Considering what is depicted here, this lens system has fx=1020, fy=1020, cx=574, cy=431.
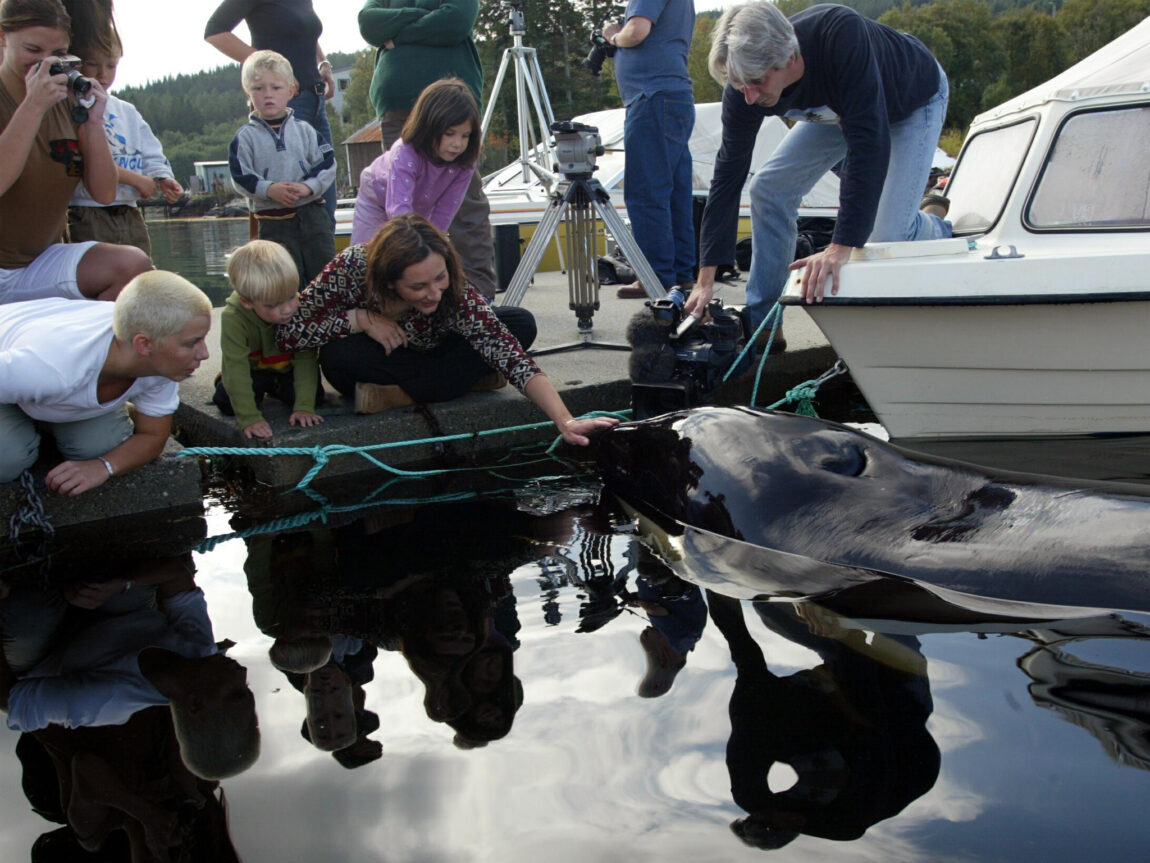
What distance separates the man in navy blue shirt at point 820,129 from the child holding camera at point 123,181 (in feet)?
8.68

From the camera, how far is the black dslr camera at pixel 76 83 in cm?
357

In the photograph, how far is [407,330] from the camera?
4.61 metres

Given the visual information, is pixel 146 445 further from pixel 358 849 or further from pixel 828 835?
pixel 828 835

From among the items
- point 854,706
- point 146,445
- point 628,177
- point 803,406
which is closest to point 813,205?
point 628,177

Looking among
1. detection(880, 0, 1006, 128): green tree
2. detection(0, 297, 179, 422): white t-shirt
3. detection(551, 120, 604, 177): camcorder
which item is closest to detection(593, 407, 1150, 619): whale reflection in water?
detection(0, 297, 179, 422): white t-shirt

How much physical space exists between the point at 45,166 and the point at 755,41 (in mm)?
Result: 2805

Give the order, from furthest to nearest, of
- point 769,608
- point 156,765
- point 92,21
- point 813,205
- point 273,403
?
point 813,205, point 273,403, point 92,21, point 769,608, point 156,765

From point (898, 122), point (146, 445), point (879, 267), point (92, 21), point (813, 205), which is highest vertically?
point (92, 21)

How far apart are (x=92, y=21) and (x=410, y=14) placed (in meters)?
1.87

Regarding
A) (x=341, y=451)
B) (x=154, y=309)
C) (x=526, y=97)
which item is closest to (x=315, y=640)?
(x=154, y=309)

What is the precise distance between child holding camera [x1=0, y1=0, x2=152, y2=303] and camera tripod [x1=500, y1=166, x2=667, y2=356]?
230 centimetres

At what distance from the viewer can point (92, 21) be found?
426cm

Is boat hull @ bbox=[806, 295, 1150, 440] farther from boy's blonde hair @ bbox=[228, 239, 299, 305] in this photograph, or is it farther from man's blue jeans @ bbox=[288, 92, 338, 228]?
man's blue jeans @ bbox=[288, 92, 338, 228]

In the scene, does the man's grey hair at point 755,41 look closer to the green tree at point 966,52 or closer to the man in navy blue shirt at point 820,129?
the man in navy blue shirt at point 820,129
